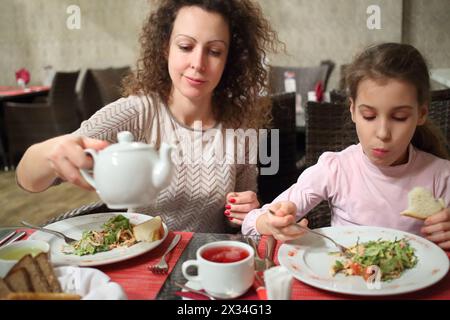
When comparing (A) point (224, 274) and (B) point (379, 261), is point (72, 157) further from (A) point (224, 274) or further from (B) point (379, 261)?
(B) point (379, 261)

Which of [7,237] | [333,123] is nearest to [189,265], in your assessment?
[7,237]

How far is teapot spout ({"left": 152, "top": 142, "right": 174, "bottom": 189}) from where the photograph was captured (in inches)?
23.9

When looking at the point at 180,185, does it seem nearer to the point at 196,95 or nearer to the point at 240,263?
the point at 196,95

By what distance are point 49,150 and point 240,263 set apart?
370mm

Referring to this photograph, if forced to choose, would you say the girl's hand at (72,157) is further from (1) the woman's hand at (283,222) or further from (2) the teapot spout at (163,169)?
(1) the woman's hand at (283,222)

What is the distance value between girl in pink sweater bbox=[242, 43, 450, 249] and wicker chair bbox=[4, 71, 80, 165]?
2.44 metres

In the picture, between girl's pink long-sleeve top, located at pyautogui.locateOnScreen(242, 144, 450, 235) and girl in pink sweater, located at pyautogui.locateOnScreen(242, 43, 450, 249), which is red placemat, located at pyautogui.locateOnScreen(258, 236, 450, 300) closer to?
girl in pink sweater, located at pyautogui.locateOnScreen(242, 43, 450, 249)


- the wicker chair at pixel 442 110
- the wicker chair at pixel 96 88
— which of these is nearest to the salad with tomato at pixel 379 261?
the wicker chair at pixel 442 110

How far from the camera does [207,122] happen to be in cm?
136

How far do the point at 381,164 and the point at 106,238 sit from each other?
70 cm

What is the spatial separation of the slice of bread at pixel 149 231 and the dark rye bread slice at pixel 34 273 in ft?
0.83

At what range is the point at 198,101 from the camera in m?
1.29

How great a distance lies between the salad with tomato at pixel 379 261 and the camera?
0.84 metres
